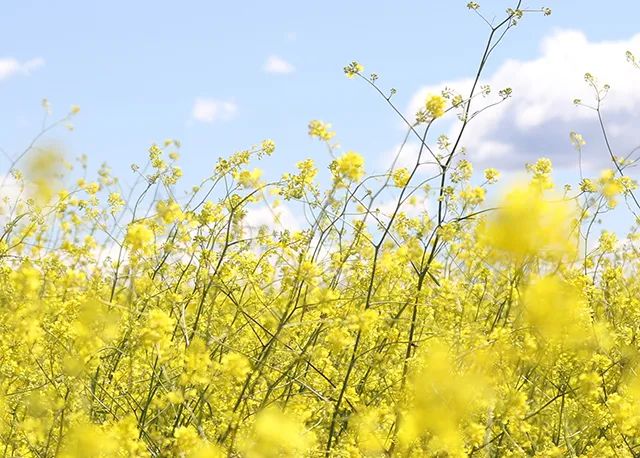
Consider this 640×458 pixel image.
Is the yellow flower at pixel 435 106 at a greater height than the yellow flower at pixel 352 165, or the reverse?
the yellow flower at pixel 435 106

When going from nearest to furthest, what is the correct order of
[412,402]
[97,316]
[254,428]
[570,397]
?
1. [254,428]
2. [412,402]
3. [97,316]
4. [570,397]

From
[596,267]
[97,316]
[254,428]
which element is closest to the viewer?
[254,428]

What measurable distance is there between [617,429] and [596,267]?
6.78ft

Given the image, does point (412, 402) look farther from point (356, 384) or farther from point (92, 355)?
point (92, 355)

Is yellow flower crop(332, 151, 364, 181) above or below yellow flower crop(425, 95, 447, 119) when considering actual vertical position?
below

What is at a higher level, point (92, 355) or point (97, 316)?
point (97, 316)

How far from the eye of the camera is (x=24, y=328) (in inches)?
146

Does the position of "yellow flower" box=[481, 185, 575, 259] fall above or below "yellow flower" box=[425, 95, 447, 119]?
below

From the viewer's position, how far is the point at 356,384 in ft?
14.5

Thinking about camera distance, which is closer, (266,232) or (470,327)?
(470,327)

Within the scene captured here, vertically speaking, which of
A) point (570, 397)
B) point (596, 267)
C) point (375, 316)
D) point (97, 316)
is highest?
point (596, 267)

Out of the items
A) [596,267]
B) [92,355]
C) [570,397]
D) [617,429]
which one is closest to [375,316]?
[92,355]

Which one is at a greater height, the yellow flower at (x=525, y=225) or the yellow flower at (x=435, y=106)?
the yellow flower at (x=435, y=106)

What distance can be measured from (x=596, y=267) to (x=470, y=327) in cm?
263
